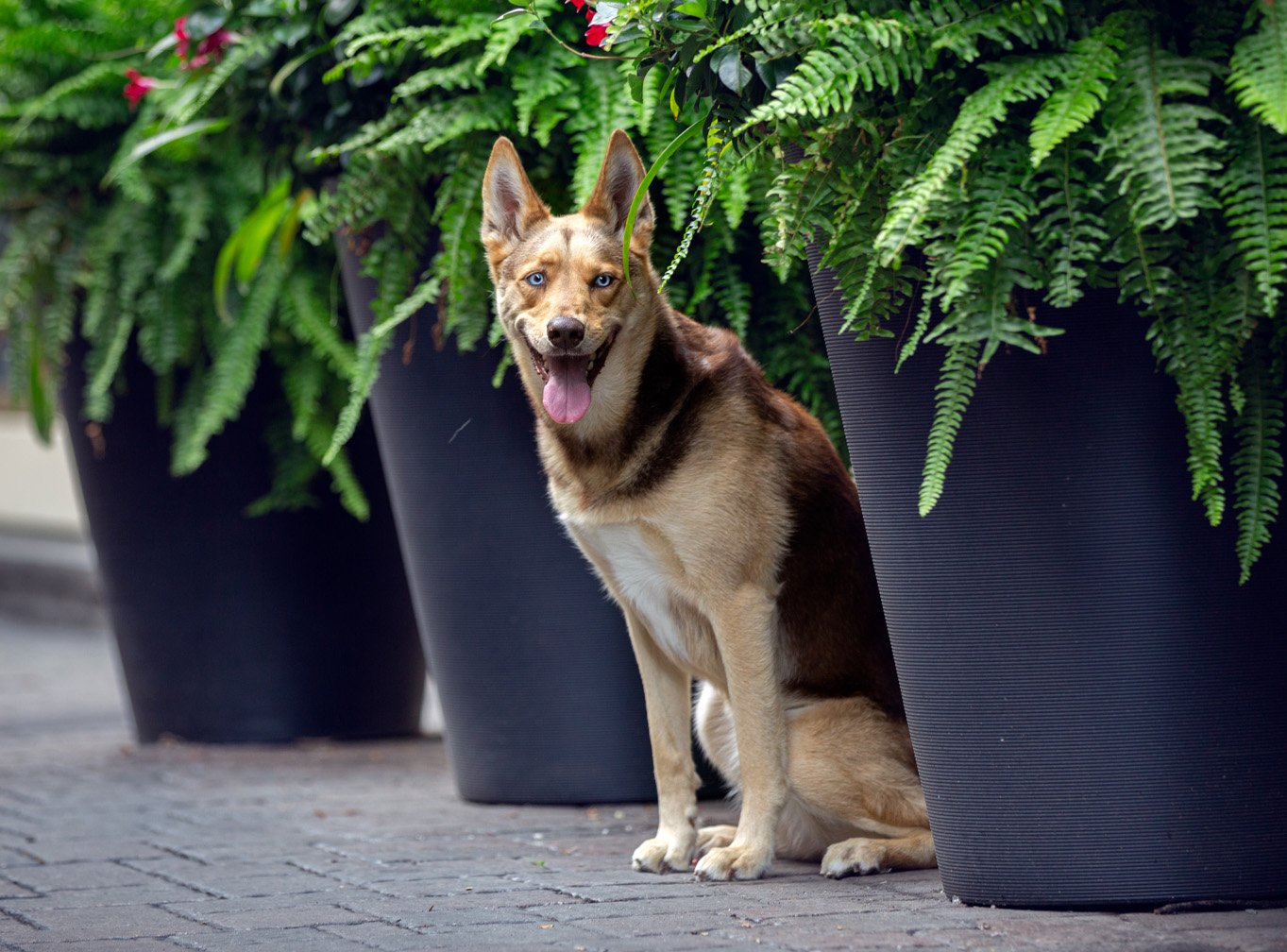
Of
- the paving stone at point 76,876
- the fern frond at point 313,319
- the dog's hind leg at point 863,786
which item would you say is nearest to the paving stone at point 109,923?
the paving stone at point 76,876

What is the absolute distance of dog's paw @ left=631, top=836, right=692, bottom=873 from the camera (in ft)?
11.8

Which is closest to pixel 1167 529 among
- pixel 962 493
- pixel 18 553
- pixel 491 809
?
pixel 962 493

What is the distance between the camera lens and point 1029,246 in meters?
2.59

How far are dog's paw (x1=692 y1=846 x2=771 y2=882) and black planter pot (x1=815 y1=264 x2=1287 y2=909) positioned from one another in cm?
65

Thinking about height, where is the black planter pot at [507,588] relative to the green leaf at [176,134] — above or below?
below

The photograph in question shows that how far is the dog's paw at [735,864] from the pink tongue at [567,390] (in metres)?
0.97

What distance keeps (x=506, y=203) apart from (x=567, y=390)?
0.50 m

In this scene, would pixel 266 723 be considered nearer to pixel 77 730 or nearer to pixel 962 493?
pixel 77 730

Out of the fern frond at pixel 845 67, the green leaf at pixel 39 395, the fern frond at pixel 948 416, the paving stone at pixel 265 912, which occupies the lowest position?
the paving stone at pixel 265 912

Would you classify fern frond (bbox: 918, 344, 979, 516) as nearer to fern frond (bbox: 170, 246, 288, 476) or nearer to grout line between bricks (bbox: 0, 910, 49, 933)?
grout line between bricks (bbox: 0, 910, 49, 933)

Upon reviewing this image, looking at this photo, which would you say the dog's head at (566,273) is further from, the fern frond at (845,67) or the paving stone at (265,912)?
the paving stone at (265,912)

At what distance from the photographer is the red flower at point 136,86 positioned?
4902 millimetres

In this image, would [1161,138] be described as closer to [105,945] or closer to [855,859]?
[855,859]

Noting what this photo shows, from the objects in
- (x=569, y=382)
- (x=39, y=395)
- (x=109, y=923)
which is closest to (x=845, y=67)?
(x=569, y=382)
